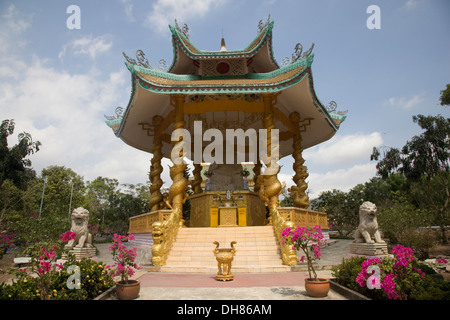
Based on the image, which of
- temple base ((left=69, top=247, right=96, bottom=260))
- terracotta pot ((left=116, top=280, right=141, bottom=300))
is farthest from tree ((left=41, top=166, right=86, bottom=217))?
terracotta pot ((left=116, top=280, right=141, bottom=300))

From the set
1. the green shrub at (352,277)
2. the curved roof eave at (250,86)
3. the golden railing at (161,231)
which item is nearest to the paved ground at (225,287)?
the green shrub at (352,277)

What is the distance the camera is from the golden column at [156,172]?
579 inches

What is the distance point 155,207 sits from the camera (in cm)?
1468

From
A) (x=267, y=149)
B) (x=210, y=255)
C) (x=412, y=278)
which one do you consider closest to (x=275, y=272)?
(x=210, y=255)

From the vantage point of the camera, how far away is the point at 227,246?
30.9ft

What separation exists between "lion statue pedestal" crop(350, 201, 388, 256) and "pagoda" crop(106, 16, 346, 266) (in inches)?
84.8

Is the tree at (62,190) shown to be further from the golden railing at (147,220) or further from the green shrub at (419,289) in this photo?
the green shrub at (419,289)

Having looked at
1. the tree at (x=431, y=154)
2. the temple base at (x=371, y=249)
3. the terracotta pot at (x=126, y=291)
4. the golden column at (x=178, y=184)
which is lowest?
the terracotta pot at (x=126, y=291)

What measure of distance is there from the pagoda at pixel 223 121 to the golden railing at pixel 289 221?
42 mm

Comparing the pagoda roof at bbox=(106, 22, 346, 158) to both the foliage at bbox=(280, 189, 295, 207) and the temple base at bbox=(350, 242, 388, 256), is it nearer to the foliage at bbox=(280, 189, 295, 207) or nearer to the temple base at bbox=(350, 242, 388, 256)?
the temple base at bbox=(350, 242, 388, 256)

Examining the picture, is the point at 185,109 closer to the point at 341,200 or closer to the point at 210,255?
the point at 210,255

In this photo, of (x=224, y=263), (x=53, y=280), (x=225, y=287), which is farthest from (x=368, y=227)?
(x=53, y=280)

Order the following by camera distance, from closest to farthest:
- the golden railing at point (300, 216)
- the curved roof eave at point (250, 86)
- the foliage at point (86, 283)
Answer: the foliage at point (86, 283)
the golden railing at point (300, 216)
the curved roof eave at point (250, 86)

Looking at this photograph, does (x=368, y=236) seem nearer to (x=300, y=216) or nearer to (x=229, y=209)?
(x=300, y=216)
